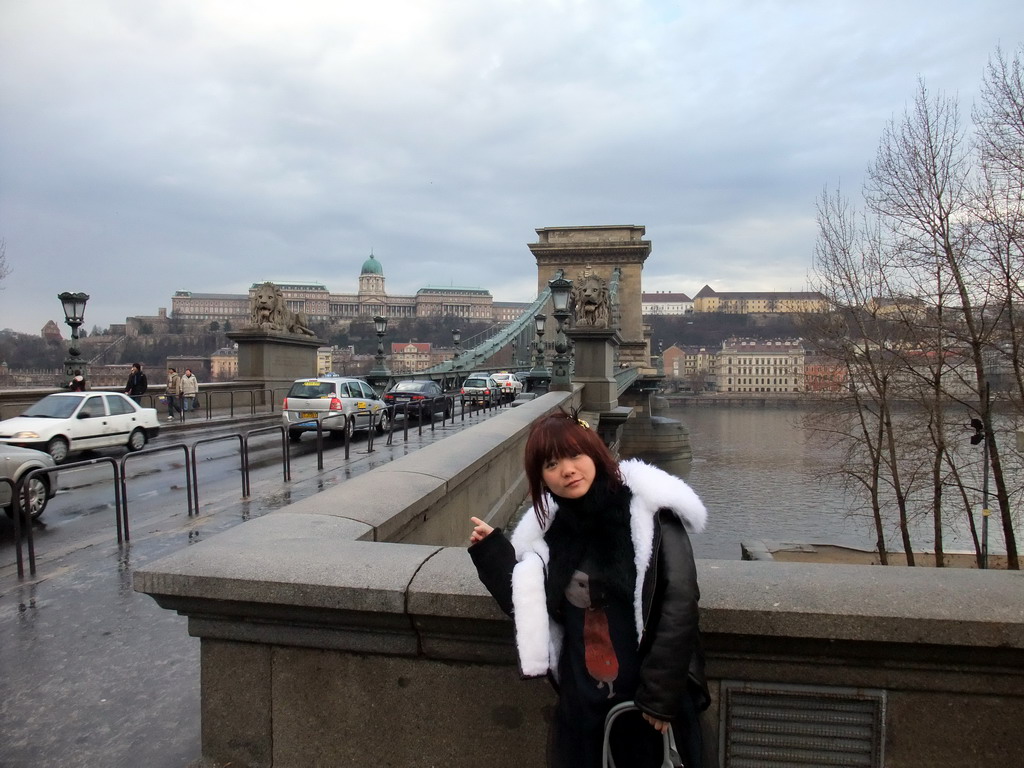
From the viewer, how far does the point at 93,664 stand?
3.55m

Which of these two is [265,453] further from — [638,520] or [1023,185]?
[1023,185]

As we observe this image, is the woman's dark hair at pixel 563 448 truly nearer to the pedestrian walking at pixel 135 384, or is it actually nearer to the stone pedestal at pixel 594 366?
the stone pedestal at pixel 594 366

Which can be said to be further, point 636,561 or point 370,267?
point 370,267

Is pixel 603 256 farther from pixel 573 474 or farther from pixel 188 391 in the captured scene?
pixel 573 474

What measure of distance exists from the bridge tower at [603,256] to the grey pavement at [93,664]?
47.8 m

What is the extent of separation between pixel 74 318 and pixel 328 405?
6840 millimetres

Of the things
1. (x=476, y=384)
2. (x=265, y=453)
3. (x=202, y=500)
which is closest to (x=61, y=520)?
(x=202, y=500)

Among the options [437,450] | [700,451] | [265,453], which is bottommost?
[700,451]

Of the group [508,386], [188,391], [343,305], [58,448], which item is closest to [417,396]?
[188,391]

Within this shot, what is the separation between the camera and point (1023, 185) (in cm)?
1231

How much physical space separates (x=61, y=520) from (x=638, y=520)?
7442 millimetres

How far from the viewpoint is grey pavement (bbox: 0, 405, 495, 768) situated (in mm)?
2787

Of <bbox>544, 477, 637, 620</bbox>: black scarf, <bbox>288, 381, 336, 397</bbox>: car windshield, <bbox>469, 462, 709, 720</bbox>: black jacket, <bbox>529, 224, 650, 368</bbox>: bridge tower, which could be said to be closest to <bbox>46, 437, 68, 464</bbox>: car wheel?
<bbox>288, 381, 336, 397</bbox>: car windshield

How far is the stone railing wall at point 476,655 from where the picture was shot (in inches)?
79.4
